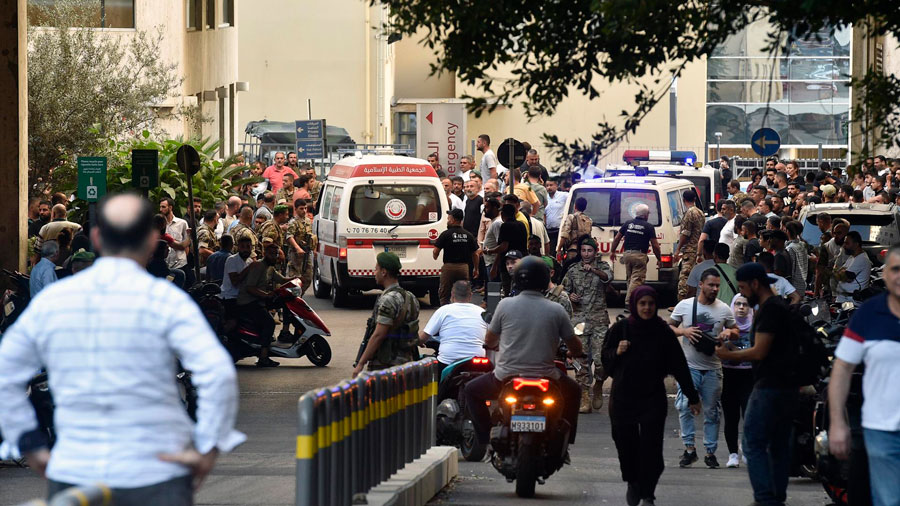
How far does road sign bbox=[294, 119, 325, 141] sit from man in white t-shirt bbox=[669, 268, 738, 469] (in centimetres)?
2343

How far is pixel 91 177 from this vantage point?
19.0 meters

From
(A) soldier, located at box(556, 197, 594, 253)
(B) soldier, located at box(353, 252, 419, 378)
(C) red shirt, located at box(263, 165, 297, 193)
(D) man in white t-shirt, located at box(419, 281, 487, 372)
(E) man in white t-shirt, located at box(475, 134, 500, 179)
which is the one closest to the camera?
(B) soldier, located at box(353, 252, 419, 378)

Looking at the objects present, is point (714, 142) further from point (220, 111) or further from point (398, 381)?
point (398, 381)

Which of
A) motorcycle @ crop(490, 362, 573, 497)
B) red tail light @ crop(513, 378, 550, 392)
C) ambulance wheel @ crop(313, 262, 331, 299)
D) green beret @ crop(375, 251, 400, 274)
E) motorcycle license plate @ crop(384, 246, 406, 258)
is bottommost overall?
ambulance wheel @ crop(313, 262, 331, 299)

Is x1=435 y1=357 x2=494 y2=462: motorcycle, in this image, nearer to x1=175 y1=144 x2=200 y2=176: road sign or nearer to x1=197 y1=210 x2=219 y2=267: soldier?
x1=175 y1=144 x2=200 y2=176: road sign

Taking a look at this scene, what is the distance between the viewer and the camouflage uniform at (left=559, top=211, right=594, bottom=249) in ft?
70.0

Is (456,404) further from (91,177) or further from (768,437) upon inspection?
(91,177)

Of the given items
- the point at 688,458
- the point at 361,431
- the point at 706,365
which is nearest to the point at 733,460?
the point at 688,458

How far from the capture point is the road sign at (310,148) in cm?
3538

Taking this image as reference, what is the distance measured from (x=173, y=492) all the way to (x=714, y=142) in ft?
206

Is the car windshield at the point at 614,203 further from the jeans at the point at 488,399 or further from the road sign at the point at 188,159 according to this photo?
the jeans at the point at 488,399

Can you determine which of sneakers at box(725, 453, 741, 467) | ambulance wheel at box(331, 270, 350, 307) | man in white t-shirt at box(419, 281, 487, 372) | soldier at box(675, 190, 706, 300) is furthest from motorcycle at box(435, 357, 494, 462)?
ambulance wheel at box(331, 270, 350, 307)

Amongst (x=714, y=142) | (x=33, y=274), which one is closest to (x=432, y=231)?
(x=33, y=274)

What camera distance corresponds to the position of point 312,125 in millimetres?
35125
